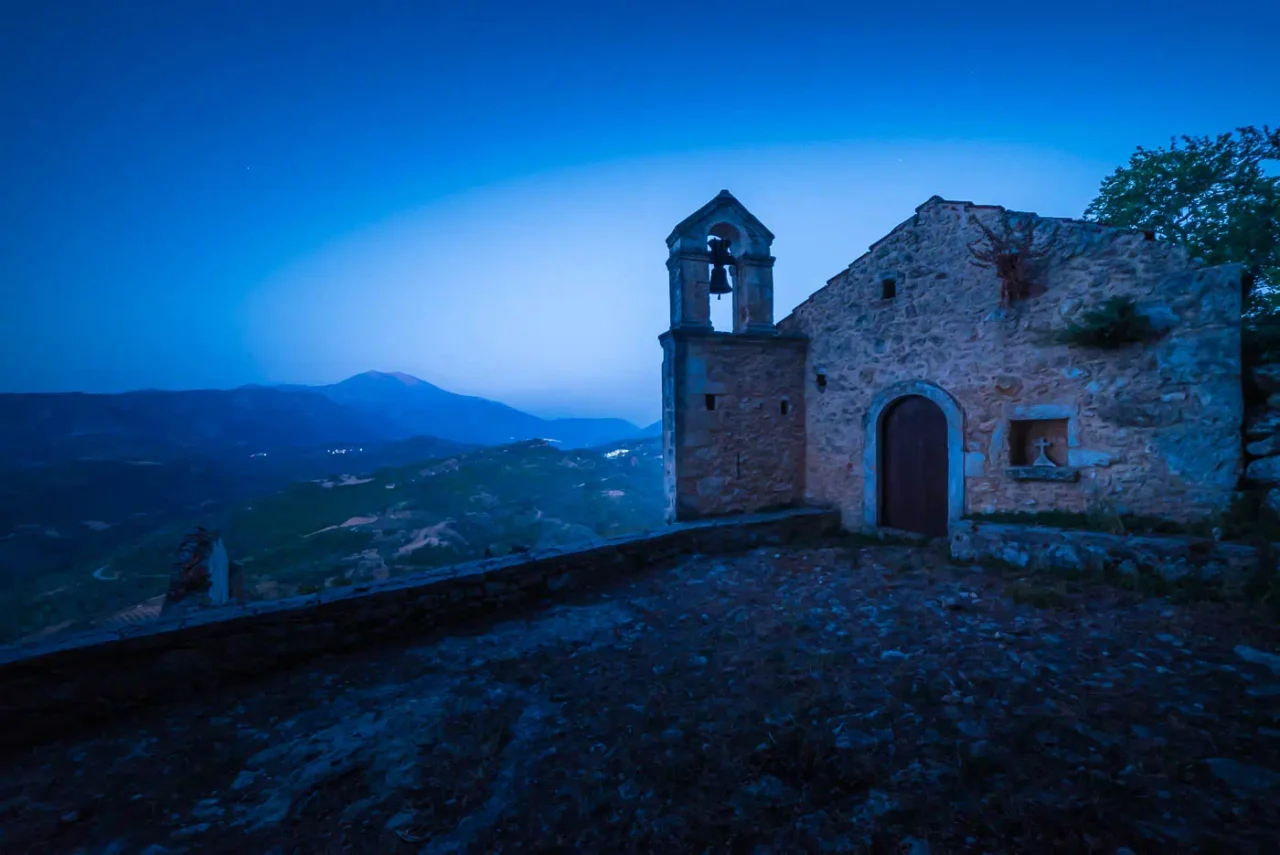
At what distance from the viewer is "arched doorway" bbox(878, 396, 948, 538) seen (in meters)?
7.34

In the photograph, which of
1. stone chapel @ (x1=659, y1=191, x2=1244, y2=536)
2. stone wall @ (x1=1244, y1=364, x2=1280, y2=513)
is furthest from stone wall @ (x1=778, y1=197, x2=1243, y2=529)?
stone wall @ (x1=1244, y1=364, x2=1280, y2=513)

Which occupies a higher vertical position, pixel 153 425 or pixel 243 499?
pixel 153 425

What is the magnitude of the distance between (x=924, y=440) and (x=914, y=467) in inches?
17.6

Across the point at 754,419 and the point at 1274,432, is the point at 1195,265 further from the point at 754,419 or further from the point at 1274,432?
the point at 754,419

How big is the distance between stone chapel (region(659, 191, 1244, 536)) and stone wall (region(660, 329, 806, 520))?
0.03 m

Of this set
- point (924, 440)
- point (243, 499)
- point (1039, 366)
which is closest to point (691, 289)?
point (924, 440)

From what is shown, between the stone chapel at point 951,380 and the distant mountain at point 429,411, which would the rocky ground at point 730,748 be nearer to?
the stone chapel at point 951,380

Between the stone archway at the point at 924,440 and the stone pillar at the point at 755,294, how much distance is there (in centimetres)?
222

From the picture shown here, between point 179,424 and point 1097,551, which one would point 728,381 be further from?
point 179,424

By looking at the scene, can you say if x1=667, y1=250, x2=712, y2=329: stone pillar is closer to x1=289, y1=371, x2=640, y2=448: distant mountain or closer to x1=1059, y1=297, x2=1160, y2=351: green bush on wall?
x1=1059, y1=297, x2=1160, y2=351: green bush on wall

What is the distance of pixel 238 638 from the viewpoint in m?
3.65

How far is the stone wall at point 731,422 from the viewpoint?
7.72m

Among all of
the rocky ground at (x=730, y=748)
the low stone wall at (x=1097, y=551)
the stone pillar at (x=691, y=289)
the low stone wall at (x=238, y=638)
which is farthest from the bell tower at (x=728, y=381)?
the rocky ground at (x=730, y=748)

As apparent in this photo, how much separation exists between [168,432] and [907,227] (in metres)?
83.9
